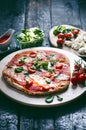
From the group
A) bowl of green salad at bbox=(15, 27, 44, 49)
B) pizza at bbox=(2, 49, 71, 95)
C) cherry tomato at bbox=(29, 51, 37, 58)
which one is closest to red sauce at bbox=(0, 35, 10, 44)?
bowl of green salad at bbox=(15, 27, 44, 49)

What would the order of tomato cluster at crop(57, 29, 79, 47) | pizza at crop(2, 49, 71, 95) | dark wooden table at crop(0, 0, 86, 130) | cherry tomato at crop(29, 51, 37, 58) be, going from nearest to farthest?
dark wooden table at crop(0, 0, 86, 130)
pizza at crop(2, 49, 71, 95)
cherry tomato at crop(29, 51, 37, 58)
tomato cluster at crop(57, 29, 79, 47)

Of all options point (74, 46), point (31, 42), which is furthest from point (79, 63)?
point (31, 42)

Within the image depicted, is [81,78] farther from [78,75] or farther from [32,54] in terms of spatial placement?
[32,54]

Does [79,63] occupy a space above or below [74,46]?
below

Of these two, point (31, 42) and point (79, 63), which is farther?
point (31, 42)

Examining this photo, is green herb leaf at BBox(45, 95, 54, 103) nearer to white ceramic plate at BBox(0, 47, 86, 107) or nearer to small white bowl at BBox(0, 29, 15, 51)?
white ceramic plate at BBox(0, 47, 86, 107)

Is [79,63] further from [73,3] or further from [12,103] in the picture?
[73,3]

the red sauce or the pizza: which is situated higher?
the red sauce
